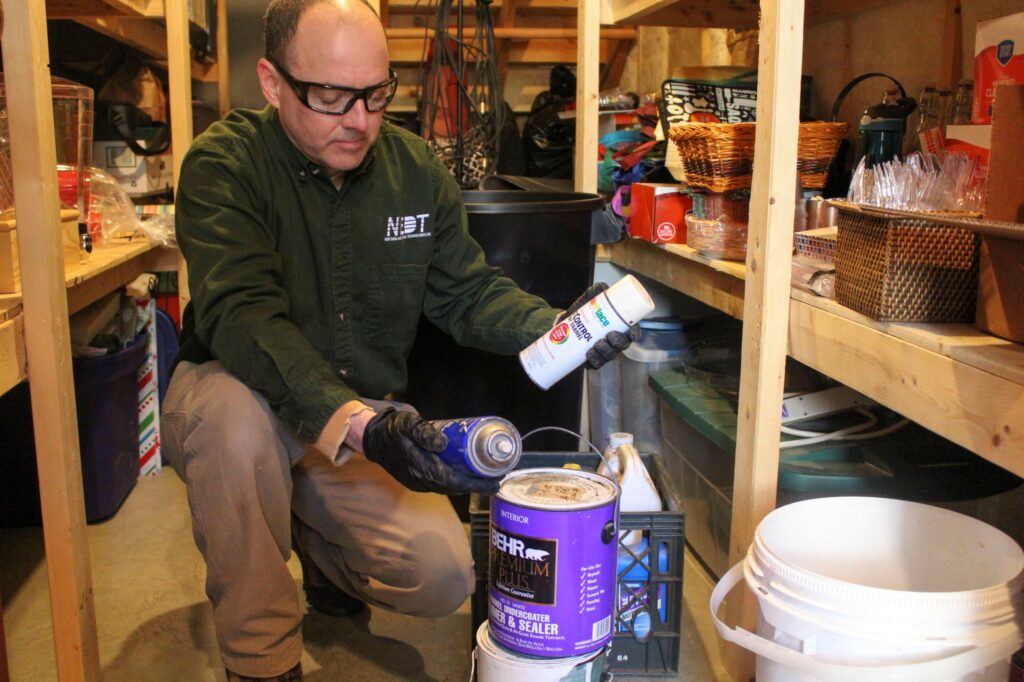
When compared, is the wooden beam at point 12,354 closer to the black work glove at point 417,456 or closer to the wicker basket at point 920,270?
the black work glove at point 417,456

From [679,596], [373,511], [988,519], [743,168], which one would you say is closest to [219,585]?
[373,511]

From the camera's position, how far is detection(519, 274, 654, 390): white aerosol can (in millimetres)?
1501

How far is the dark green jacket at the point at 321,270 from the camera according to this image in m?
1.44

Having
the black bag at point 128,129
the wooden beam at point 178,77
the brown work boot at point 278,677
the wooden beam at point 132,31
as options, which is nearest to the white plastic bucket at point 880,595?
the brown work boot at point 278,677

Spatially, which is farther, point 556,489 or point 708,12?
point 708,12

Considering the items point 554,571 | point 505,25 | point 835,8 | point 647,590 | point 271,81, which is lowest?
point 647,590

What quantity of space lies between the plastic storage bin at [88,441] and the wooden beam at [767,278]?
4.94 ft

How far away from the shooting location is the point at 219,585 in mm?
1470

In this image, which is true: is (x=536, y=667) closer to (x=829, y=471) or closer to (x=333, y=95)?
(x=829, y=471)

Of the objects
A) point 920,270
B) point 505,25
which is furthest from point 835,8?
point 505,25

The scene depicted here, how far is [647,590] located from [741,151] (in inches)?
32.7

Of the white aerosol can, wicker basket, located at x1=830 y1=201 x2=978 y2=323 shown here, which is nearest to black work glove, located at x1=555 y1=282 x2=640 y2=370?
the white aerosol can

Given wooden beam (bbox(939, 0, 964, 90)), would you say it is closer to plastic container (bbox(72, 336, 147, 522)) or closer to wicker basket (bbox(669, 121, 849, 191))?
wicker basket (bbox(669, 121, 849, 191))

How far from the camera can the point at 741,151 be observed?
Result: 6.06 ft
